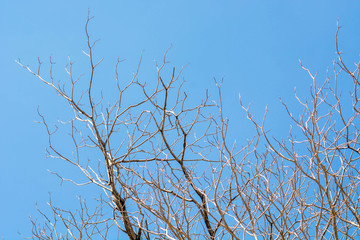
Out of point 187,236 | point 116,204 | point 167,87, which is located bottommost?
point 187,236

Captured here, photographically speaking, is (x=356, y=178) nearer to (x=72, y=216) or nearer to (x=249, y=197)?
(x=249, y=197)

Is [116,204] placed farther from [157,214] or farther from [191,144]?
[157,214]

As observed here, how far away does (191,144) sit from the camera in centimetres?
432

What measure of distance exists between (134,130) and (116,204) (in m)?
0.74

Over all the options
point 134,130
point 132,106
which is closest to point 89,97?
point 132,106

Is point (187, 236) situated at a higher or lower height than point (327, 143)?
lower

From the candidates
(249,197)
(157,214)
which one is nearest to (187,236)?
(157,214)

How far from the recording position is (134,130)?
14.6ft

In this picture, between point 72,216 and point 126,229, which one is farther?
point 72,216

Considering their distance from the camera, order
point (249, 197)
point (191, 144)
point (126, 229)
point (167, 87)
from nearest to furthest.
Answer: point (249, 197) → point (167, 87) → point (126, 229) → point (191, 144)

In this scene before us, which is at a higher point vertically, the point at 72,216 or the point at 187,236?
the point at 72,216

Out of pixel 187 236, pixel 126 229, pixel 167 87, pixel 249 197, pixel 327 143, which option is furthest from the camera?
pixel 126 229

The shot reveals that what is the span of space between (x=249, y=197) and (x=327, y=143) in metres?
0.73

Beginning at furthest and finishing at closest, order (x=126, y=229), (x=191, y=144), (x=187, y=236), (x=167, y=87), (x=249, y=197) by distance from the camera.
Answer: (x=191, y=144)
(x=126, y=229)
(x=167, y=87)
(x=249, y=197)
(x=187, y=236)
